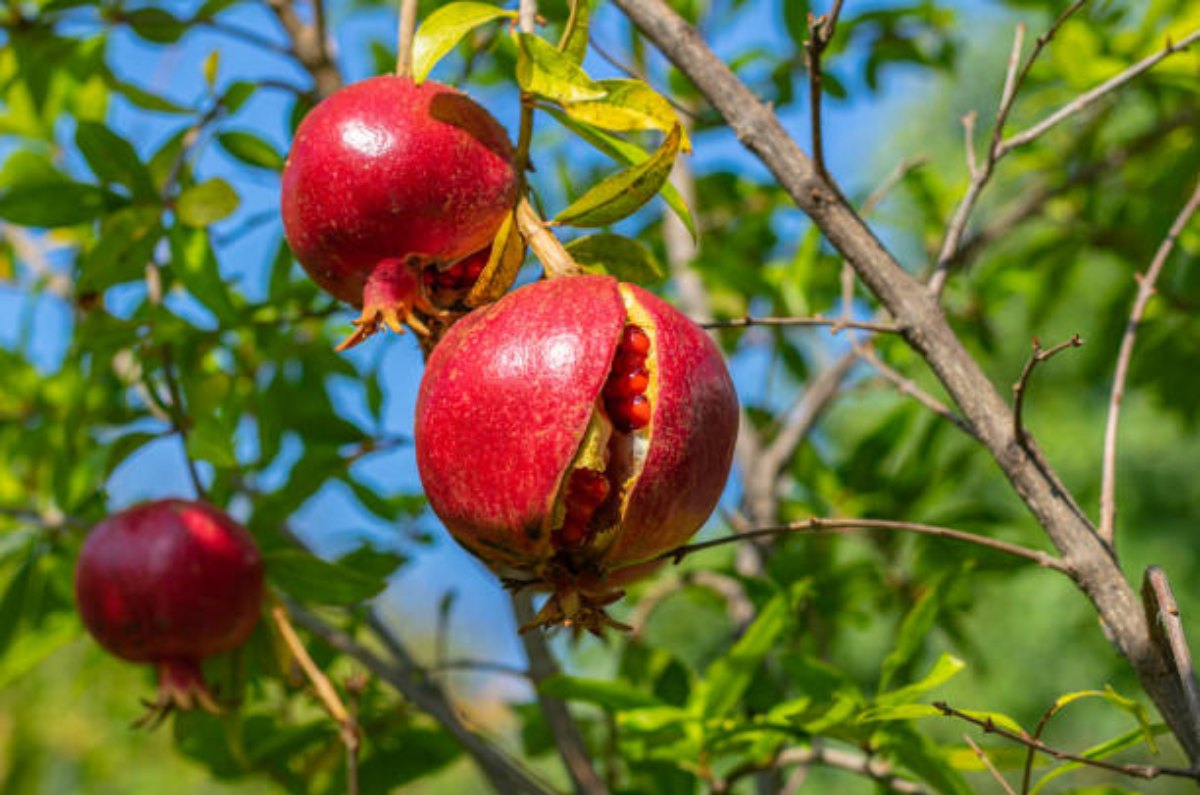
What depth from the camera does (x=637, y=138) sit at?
1896mm

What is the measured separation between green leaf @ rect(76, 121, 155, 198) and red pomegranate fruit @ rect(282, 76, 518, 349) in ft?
1.47

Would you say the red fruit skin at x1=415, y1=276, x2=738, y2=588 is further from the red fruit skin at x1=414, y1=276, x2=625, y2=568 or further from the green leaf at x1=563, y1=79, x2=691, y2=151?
the green leaf at x1=563, y1=79, x2=691, y2=151

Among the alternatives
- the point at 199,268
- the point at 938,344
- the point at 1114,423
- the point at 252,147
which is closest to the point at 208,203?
the point at 199,268

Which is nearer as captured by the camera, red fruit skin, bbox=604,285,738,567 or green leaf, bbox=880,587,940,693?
red fruit skin, bbox=604,285,738,567

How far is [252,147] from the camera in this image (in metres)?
1.35

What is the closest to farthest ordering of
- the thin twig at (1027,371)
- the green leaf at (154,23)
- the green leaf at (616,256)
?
the thin twig at (1027,371) → the green leaf at (616,256) → the green leaf at (154,23)

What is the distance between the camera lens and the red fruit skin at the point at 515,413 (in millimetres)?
651

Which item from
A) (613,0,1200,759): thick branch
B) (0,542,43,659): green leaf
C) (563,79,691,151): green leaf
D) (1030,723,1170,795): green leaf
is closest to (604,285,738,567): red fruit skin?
(563,79,691,151): green leaf

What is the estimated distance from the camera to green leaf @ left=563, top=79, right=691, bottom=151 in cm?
78

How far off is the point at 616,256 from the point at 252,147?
630 mm

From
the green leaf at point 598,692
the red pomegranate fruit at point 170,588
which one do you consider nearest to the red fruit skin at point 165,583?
the red pomegranate fruit at point 170,588

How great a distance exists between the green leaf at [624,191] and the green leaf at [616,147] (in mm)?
42

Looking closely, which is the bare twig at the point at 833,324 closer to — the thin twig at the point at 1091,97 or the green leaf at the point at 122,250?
the thin twig at the point at 1091,97

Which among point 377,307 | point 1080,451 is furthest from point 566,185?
point 1080,451
